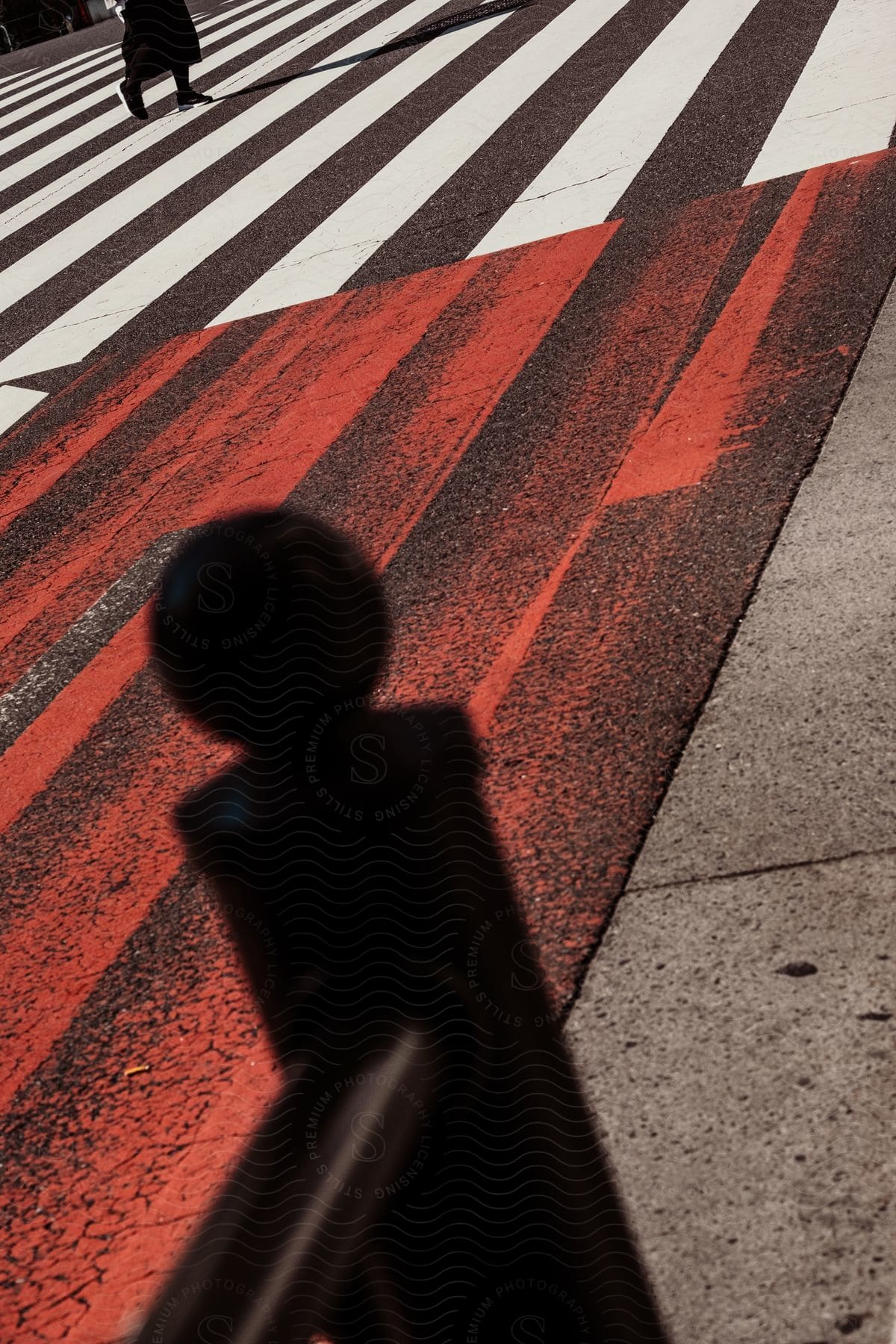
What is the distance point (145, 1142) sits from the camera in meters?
2.41

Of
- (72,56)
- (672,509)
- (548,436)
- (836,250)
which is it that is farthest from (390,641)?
(72,56)

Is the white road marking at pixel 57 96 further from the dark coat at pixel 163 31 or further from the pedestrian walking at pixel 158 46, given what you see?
the dark coat at pixel 163 31

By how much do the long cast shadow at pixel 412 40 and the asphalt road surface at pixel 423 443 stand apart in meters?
1.45

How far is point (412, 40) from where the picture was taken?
11312 millimetres

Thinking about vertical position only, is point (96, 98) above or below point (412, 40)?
above

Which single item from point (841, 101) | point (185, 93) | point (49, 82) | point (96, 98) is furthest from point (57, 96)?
point (841, 101)

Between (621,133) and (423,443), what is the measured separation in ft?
12.1

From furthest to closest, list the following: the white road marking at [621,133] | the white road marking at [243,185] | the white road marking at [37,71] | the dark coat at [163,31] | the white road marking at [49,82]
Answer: the white road marking at [37,71] < the white road marking at [49,82] < the dark coat at [163,31] < the white road marking at [243,185] < the white road marking at [621,133]

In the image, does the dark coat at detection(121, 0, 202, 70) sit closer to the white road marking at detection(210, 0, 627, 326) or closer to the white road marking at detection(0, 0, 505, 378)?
the white road marking at detection(0, 0, 505, 378)

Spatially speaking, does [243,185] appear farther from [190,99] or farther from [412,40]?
[412,40]

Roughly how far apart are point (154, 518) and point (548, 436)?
161cm

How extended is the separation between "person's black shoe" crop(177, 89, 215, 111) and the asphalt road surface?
173 centimetres

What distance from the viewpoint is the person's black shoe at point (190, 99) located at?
1147 centimetres

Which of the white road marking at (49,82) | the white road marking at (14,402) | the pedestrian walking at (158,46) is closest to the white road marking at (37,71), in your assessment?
the white road marking at (49,82)
